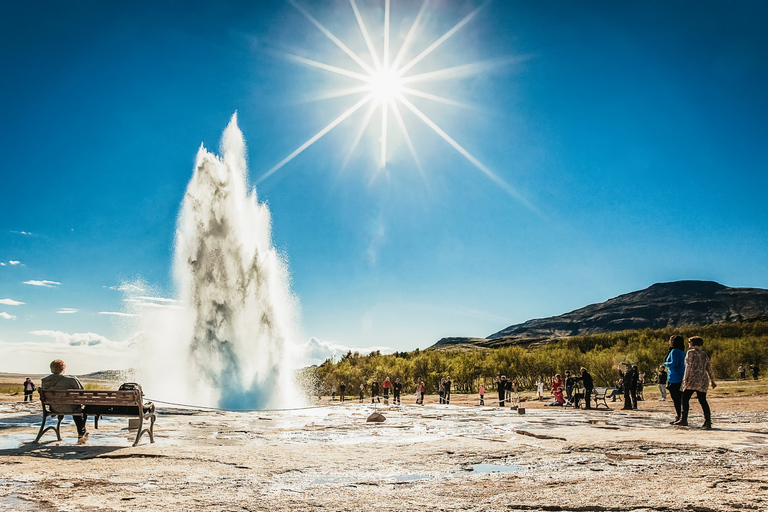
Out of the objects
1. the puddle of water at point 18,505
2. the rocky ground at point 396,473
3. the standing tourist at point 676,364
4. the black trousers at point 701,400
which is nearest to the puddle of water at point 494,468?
the rocky ground at point 396,473

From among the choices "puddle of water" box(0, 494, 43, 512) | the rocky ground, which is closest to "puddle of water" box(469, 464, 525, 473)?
the rocky ground

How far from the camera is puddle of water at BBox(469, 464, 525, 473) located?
6941mm

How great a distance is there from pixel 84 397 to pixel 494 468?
718cm

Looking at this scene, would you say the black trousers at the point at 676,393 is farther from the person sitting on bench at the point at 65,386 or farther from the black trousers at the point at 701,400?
the person sitting on bench at the point at 65,386

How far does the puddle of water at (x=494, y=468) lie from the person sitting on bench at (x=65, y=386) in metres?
7.03

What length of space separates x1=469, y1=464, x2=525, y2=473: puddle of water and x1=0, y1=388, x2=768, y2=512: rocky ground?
0.6 inches

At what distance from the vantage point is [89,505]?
4934 millimetres

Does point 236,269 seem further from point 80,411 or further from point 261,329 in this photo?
point 80,411

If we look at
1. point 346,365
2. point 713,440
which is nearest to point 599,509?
point 713,440

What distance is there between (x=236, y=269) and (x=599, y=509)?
2946 cm

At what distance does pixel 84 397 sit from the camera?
361 inches

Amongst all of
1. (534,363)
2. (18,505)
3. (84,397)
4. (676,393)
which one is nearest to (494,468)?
(18,505)

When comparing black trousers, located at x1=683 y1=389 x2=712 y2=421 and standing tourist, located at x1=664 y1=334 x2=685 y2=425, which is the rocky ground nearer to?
black trousers, located at x1=683 y1=389 x2=712 y2=421

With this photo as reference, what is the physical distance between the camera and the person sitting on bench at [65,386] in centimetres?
924
